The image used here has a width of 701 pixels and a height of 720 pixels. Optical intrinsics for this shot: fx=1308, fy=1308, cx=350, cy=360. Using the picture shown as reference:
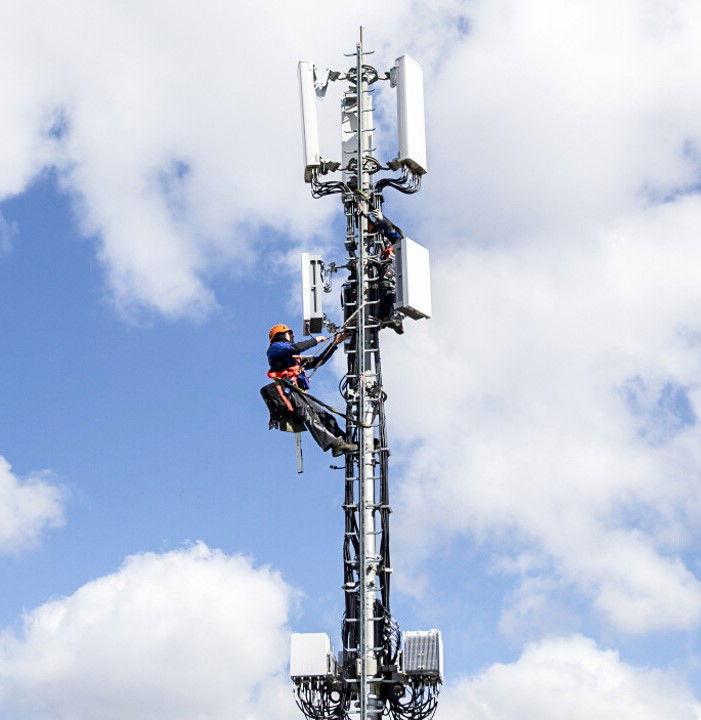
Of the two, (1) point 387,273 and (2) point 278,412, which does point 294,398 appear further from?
(1) point 387,273

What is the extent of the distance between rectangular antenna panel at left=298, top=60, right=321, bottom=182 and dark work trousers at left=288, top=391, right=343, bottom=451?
15.6ft

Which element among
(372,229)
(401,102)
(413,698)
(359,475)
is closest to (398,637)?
(413,698)

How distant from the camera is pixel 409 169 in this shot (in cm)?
2644

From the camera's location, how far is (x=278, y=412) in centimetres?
2503

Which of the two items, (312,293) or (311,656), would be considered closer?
(311,656)

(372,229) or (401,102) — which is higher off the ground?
(401,102)

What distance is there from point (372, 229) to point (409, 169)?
147 centimetres

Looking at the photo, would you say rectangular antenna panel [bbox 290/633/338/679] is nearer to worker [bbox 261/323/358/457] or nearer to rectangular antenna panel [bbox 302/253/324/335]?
worker [bbox 261/323/358/457]

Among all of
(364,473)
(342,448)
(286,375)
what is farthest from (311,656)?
(286,375)

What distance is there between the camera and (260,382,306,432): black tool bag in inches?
983

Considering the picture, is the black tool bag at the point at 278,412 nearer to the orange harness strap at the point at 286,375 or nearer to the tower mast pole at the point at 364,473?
the orange harness strap at the point at 286,375

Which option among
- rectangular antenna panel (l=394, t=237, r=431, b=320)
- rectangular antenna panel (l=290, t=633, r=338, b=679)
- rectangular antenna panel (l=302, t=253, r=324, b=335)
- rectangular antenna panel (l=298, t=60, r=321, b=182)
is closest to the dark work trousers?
rectangular antenna panel (l=302, t=253, r=324, b=335)

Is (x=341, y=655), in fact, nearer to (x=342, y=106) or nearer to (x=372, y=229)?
(x=372, y=229)

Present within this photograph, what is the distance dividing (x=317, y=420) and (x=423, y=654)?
4.80m
